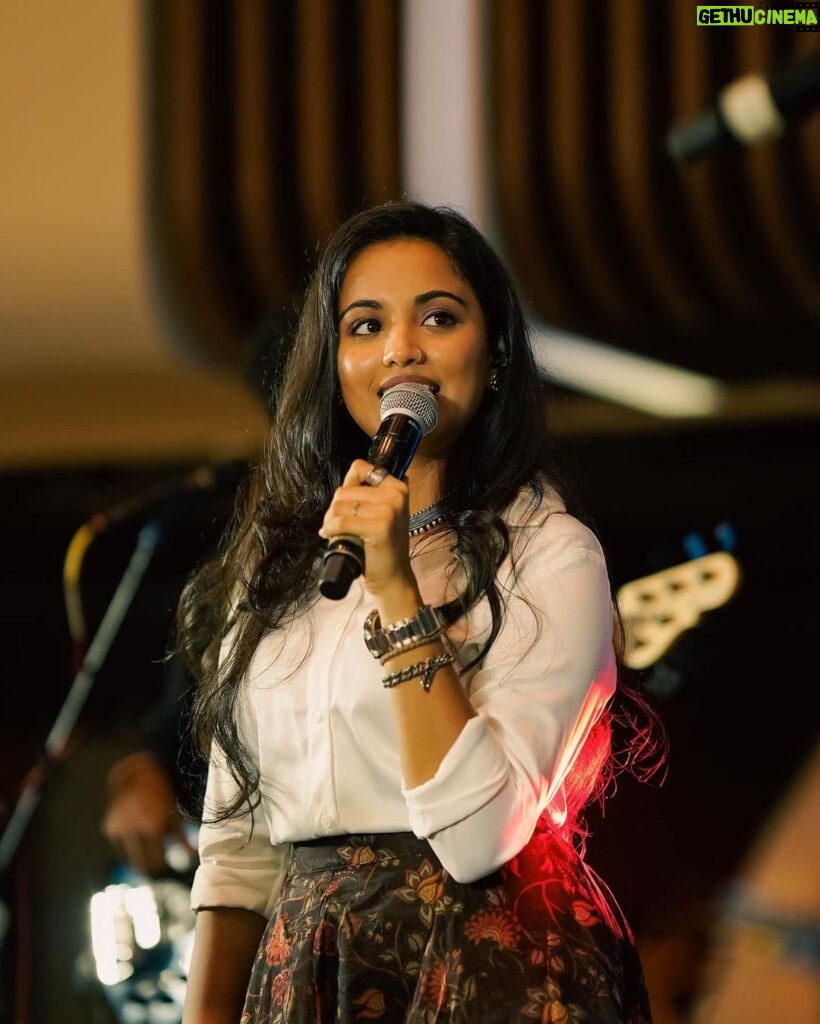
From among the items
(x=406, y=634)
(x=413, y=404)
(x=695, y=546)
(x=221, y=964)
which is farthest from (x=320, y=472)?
(x=695, y=546)

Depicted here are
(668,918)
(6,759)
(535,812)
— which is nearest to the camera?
(535,812)

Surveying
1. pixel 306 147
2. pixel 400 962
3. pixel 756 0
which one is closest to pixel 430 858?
pixel 400 962

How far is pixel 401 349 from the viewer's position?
1.53m

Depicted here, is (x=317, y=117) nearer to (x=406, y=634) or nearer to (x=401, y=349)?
(x=401, y=349)

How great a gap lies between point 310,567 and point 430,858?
0.40m

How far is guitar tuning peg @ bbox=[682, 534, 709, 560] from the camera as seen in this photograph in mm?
2826

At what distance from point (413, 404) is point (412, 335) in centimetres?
11

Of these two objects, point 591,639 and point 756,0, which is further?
point 756,0

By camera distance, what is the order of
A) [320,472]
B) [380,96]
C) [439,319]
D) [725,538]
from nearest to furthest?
A: [439,319], [320,472], [725,538], [380,96]

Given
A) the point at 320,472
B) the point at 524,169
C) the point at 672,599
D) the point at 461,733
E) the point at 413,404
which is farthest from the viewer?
the point at 524,169

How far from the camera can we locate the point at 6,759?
4520mm

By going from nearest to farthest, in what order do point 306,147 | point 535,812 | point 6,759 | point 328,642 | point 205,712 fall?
point 535,812 → point 328,642 → point 205,712 → point 306,147 → point 6,759

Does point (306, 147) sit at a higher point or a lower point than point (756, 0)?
lower

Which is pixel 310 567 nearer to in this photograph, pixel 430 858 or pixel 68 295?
pixel 430 858
